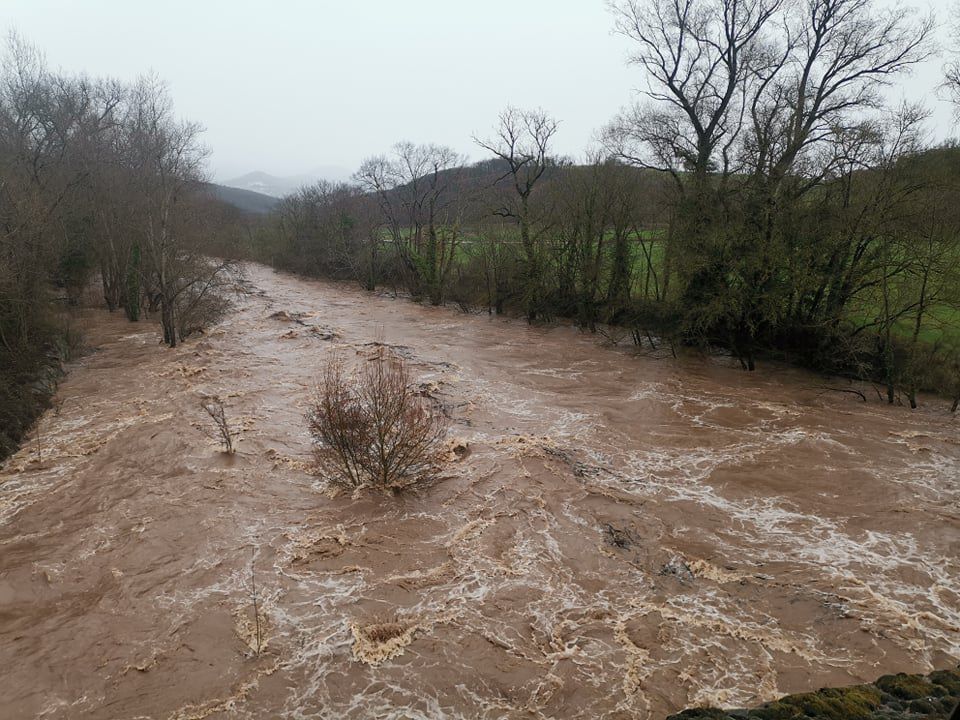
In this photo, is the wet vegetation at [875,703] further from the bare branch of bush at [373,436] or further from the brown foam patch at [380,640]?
the bare branch of bush at [373,436]

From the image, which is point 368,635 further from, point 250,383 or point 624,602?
point 250,383

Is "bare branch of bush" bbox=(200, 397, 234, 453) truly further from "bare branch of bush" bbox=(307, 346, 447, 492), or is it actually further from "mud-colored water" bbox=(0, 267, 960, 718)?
"bare branch of bush" bbox=(307, 346, 447, 492)

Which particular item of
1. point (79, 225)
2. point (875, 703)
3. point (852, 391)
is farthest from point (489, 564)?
point (79, 225)

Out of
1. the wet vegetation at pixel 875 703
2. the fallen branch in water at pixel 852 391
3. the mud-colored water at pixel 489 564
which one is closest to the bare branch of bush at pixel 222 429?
the mud-colored water at pixel 489 564

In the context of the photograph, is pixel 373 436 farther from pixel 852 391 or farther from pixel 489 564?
pixel 852 391

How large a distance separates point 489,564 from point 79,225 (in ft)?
82.8

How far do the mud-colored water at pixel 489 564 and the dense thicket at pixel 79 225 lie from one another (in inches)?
176

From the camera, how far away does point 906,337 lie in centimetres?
1628

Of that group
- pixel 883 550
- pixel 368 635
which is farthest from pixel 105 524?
pixel 883 550

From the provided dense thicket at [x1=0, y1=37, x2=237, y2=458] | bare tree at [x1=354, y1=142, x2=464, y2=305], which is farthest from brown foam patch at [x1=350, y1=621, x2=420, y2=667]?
bare tree at [x1=354, y1=142, x2=464, y2=305]

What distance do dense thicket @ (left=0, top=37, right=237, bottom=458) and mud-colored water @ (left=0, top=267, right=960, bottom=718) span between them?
4479 mm

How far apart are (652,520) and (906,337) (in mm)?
12690

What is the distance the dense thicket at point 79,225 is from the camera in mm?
15914

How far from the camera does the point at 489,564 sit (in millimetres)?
8008
